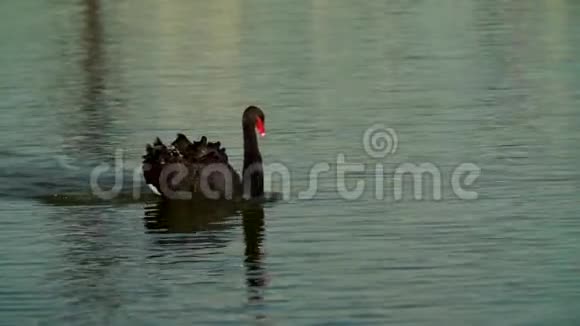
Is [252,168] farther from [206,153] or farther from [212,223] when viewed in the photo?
[212,223]

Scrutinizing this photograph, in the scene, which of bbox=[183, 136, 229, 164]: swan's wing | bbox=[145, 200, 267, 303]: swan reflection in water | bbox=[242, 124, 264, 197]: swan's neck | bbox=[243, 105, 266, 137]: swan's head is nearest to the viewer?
bbox=[145, 200, 267, 303]: swan reflection in water

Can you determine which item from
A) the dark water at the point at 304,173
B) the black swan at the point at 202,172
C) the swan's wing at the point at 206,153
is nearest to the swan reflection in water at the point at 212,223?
the dark water at the point at 304,173

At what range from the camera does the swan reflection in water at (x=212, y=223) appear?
13312 mm

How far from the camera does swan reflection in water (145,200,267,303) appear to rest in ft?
43.7

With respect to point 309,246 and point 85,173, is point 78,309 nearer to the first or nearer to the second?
point 309,246

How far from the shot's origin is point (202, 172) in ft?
53.4

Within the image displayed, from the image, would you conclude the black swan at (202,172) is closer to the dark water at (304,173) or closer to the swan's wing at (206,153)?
the swan's wing at (206,153)

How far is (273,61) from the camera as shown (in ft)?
87.6

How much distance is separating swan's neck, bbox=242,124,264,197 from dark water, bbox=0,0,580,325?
1.17 ft

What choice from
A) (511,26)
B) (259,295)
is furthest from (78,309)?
(511,26)

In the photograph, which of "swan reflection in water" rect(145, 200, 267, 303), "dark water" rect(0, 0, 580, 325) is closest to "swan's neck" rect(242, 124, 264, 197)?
"swan reflection in water" rect(145, 200, 267, 303)

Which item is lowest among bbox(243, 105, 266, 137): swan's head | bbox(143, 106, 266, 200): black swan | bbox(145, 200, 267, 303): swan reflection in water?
bbox(145, 200, 267, 303): swan reflection in water

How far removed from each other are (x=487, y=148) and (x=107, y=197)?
4.06 m

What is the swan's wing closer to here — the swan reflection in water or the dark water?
the swan reflection in water
